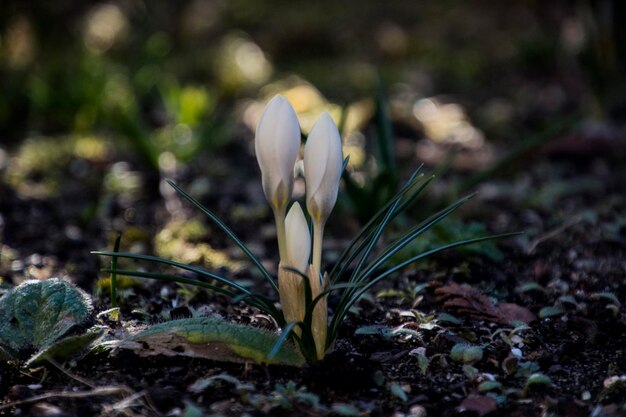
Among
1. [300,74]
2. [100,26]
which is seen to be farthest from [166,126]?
[100,26]

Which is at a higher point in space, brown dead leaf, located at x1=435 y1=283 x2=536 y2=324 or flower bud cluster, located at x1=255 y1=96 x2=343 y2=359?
flower bud cluster, located at x1=255 y1=96 x2=343 y2=359

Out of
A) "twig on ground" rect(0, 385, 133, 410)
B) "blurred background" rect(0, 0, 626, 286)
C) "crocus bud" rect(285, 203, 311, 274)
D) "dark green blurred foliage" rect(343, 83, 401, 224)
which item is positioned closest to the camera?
"twig on ground" rect(0, 385, 133, 410)

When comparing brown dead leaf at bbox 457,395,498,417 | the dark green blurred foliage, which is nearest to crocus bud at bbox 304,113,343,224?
brown dead leaf at bbox 457,395,498,417

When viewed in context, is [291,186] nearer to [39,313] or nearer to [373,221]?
[373,221]

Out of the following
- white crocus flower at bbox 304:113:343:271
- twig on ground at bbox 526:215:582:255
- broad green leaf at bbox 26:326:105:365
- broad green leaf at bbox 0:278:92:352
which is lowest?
twig on ground at bbox 526:215:582:255

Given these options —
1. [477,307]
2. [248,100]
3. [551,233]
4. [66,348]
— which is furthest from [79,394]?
[248,100]

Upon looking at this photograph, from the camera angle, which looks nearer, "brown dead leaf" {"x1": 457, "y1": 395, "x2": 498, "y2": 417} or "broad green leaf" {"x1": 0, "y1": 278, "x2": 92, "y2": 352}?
"brown dead leaf" {"x1": 457, "y1": 395, "x2": 498, "y2": 417}

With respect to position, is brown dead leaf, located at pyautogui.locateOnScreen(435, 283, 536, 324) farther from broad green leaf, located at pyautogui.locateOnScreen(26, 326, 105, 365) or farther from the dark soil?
broad green leaf, located at pyautogui.locateOnScreen(26, 326, 105, 365)
